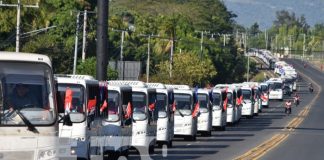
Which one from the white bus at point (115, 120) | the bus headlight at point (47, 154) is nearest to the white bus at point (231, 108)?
the white bus at point (115, 120)

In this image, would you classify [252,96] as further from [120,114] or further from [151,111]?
[120,114]

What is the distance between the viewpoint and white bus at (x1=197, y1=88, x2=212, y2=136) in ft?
148

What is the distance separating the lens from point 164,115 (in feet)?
116

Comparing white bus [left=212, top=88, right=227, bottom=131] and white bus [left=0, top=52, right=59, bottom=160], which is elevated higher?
white bus [left=0, top=52, right=59, bottom=160]

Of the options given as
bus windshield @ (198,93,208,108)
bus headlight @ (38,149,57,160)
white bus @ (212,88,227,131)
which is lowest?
white bus @ (212,88,227,131)

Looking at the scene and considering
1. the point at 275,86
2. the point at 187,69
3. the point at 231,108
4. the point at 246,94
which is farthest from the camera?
the point at 275,86

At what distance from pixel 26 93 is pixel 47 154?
3.38 feet

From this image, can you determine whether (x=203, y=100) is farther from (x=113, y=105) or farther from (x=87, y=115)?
(x=87, y=115)

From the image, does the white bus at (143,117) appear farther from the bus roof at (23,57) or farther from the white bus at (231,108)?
the white bus at (231,108)

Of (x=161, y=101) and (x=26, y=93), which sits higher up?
(x=26, y=93)

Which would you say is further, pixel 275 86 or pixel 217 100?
pixel 275 86

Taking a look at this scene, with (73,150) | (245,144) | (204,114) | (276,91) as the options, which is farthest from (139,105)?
(276,91)

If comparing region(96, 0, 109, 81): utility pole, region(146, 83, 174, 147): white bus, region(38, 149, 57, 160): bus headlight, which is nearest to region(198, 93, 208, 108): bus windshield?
region(96, 0, 109, 81): utility pole

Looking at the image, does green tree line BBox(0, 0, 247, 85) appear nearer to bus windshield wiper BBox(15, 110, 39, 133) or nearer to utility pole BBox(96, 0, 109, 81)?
utility pole BBox(96, 0, 109, 81)
